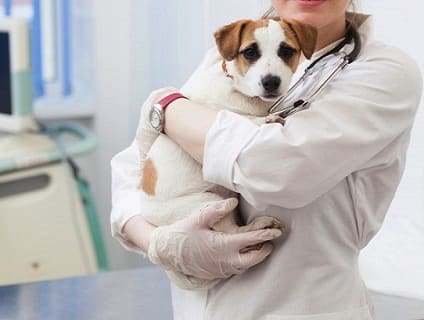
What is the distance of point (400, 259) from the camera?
1.47m

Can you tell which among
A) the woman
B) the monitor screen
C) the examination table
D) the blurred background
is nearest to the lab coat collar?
the woman

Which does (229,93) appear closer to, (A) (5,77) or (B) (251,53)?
(B) (251,53)

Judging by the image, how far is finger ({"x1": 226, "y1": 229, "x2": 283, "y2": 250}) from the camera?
91 cm

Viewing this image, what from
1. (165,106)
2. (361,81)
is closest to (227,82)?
(165,106)

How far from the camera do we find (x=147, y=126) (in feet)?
3.41

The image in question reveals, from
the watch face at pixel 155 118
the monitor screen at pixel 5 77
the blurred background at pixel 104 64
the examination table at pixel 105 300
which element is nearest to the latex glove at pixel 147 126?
the watch face at pixel 155 118

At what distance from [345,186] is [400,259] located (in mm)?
613

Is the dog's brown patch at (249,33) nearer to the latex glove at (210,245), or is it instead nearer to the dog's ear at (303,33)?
Answer: the dog's ear at (303,33)

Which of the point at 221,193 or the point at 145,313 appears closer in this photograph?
the point at 221,193

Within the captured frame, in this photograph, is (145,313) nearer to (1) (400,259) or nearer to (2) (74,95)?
(1) (400,259)

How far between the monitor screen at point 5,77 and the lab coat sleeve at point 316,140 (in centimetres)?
140

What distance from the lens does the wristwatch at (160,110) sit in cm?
99

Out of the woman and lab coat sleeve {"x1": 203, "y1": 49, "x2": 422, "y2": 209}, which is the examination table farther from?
lab coat sleeve {"x1": 203, "y1": 49, "x2": 422, "y2": 209}

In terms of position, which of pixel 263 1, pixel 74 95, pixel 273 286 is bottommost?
pixel 74 95
